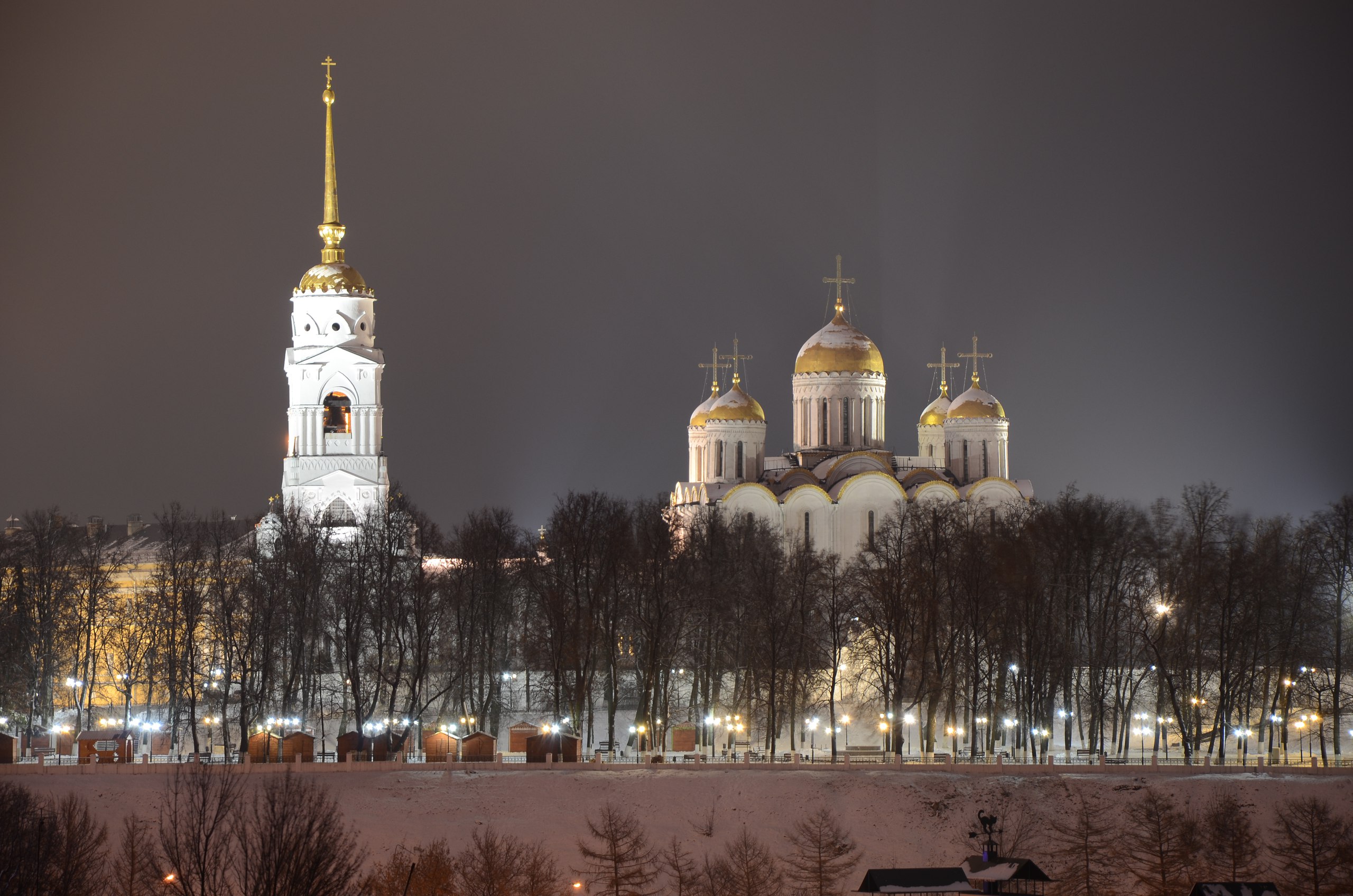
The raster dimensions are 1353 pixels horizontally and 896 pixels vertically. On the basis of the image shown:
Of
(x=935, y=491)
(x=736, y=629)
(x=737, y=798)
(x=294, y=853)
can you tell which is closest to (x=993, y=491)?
(x=935, y=491)

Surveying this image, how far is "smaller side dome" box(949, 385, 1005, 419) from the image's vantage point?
83500mm

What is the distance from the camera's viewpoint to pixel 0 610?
2469 inches

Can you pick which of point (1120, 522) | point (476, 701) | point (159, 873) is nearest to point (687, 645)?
point (476, 701)

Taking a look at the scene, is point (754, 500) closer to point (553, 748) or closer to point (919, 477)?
point (919, 477)

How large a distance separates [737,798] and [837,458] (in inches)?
1372

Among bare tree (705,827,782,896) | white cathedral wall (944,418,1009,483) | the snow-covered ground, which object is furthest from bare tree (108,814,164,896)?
white cathedral wall (944,418,1009,483)

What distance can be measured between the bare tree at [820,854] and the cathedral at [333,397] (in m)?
35.7

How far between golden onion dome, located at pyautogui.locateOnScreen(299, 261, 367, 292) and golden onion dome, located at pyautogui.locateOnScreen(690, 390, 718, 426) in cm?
1407

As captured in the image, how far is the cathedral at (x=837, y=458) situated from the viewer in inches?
3169

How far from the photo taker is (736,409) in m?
85.1

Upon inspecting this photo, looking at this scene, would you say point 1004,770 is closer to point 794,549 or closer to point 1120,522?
point 1120,522

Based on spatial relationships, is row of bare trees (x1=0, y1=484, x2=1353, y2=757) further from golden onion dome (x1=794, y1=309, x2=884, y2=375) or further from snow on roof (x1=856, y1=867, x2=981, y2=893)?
golden onion dome (x1=794, y1=309, x2=884, y2=375)

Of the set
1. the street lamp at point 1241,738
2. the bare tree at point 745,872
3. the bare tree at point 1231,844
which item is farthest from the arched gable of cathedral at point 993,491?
the bare tree at point 745,872

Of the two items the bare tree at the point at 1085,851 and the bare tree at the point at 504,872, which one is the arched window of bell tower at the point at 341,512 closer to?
the bare tree at the point at 504,872
